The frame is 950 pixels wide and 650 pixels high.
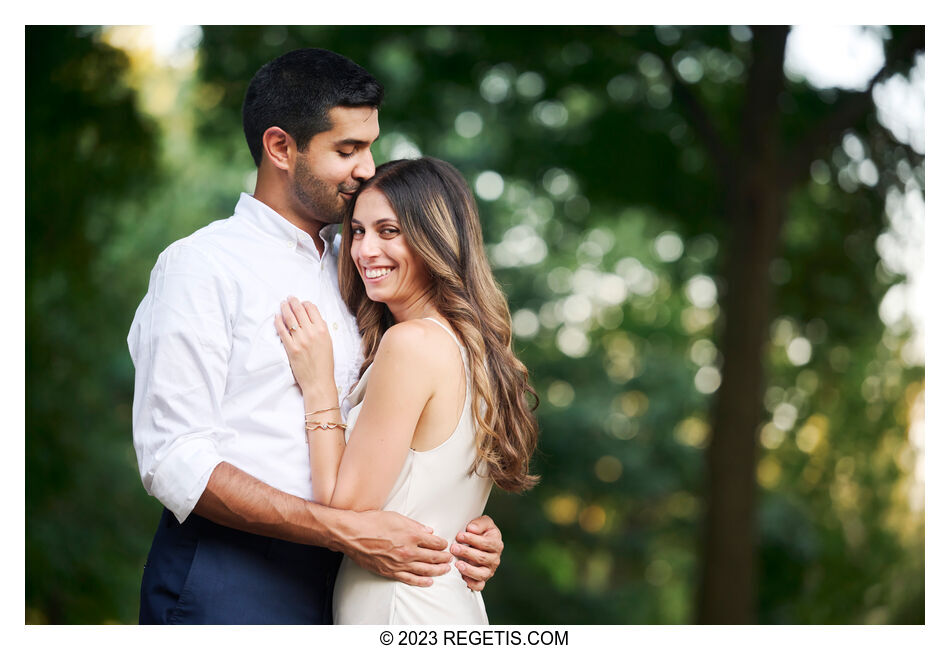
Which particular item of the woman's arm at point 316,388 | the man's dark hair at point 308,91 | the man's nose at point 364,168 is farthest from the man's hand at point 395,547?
the man's dark hair at point 308,91

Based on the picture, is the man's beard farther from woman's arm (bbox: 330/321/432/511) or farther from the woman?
woman's arm (bbox: 330/321/432/511)

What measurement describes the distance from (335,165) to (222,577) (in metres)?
1.20

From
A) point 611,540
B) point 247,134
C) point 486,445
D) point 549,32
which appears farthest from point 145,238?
point 486,445

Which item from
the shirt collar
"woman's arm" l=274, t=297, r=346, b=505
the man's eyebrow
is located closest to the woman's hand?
"woman's arm" l=274, t=297, r=346, b=505

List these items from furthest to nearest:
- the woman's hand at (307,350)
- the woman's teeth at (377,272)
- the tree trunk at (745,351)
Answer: the tree trunk at (745,351), the woman's teeth at (377,272), the woman's hand at (307,350)

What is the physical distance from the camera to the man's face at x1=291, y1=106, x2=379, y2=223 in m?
2.70

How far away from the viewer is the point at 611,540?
34.2 ft

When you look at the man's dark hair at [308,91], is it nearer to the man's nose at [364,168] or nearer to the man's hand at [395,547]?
the man's nose at [364,168]

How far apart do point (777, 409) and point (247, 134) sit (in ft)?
20.8

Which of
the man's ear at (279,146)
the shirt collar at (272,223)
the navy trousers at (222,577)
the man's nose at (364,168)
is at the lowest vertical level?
the navy trousers at (222,577)

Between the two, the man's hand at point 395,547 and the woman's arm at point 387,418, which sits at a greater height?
the woman's arm at point 387,418

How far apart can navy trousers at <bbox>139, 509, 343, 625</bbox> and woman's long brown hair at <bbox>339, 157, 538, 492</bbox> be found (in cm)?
59

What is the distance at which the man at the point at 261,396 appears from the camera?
2.36 metres
